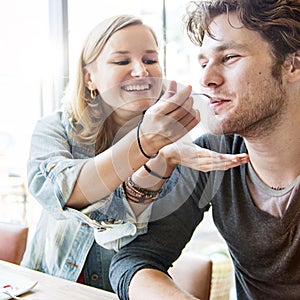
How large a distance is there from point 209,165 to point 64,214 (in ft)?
1.24

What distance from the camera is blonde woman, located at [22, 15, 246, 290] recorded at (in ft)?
3.34

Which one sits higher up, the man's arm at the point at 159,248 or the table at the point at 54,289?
the man's arm at the point at 159,248

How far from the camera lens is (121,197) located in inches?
40.9

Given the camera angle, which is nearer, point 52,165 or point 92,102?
point 52,165

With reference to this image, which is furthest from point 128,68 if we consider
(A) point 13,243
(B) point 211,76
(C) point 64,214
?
(A) point 13,243

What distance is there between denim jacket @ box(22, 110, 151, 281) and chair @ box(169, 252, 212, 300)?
A: 218 millimetres

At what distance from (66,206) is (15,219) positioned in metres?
1.95

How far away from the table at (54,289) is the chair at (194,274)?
256 mm

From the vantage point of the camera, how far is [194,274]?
1.19 metres

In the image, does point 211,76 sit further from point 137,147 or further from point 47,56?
point 47,56

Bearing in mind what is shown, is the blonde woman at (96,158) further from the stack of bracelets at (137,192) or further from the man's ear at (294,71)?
the man's ear at (294,71)

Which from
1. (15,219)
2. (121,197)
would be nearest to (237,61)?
(121,197)

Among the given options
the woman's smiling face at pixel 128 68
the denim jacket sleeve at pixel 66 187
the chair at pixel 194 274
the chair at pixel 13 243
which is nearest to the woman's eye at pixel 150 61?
the woman's smiling face at pixel 128 68

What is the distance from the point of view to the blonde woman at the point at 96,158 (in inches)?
40.0
